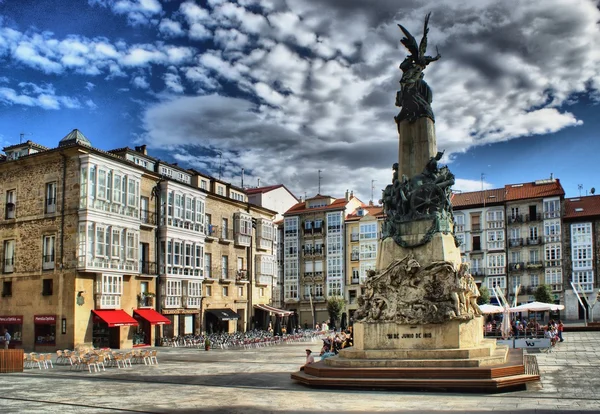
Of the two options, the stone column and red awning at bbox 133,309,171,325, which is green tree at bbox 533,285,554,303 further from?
the stone column

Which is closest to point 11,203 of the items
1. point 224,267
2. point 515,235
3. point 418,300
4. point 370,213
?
point 224,267

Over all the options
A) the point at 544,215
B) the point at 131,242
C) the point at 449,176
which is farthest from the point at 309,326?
the point at 449,176

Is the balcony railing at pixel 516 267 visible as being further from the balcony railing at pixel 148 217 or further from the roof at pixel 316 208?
the balcony railing at pixel 148 217

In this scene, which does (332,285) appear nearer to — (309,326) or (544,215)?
Result: (309,326)

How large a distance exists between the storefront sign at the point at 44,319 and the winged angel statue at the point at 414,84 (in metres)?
24.4

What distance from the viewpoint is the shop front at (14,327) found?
37.3 meters

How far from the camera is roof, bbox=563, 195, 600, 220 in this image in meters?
62.9

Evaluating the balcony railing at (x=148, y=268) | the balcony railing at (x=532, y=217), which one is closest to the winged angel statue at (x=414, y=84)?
the balcony railing at (x=148, y=268)

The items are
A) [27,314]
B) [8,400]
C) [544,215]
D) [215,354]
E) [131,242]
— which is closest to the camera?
[8,400]

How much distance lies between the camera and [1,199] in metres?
40.2

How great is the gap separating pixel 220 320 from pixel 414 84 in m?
32.1

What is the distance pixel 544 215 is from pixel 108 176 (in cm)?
4598

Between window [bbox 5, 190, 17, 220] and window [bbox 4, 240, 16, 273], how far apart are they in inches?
65.9

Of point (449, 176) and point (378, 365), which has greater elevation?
point (449, 176)
